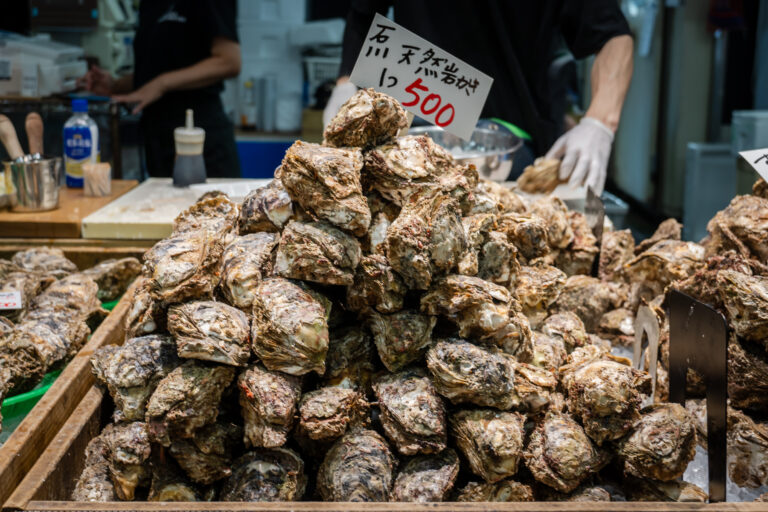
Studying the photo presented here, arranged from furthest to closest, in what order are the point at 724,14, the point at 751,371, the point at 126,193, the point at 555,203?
the point at 724,14
the point at 126,193
the point at 555,203
the point at 751,371

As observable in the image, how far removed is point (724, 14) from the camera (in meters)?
6.86

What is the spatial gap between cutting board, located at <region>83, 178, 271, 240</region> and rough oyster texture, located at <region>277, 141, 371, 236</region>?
48.8 inches

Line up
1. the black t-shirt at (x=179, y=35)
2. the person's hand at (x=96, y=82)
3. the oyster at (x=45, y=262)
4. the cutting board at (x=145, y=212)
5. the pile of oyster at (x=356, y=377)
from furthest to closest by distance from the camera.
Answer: the person's hand at (x=96, y=82)
the black t-shirt at (x=179, y=35)
the cutting board at (x=145, y=212)
the oyster at (x=45, y=262)
the pile of oyster at (x=356, y=377)

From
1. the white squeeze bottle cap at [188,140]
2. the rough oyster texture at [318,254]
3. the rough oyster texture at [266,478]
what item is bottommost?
the rough oyster texture at [266,478]

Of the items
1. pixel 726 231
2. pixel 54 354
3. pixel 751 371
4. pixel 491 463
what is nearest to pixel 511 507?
pixel 491 463

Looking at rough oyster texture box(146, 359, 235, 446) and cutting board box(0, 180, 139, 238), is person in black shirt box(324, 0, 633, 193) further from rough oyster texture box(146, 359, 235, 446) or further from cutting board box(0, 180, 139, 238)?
rough oyster texture box(146, 359, 235, 446)

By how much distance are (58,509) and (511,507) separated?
28.0 inches

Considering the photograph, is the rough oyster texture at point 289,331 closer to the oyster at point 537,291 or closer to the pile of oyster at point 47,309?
the oyster at point 537,291

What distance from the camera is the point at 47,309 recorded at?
193 cm

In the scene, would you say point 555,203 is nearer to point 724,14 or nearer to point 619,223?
point 619,223

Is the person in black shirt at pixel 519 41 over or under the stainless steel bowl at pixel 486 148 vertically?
over

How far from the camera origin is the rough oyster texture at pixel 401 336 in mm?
1270

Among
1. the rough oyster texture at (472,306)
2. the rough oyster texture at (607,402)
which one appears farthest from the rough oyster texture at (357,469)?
the rough oyster texture at (607,402)

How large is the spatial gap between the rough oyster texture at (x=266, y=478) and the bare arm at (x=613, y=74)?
266 centimetres
